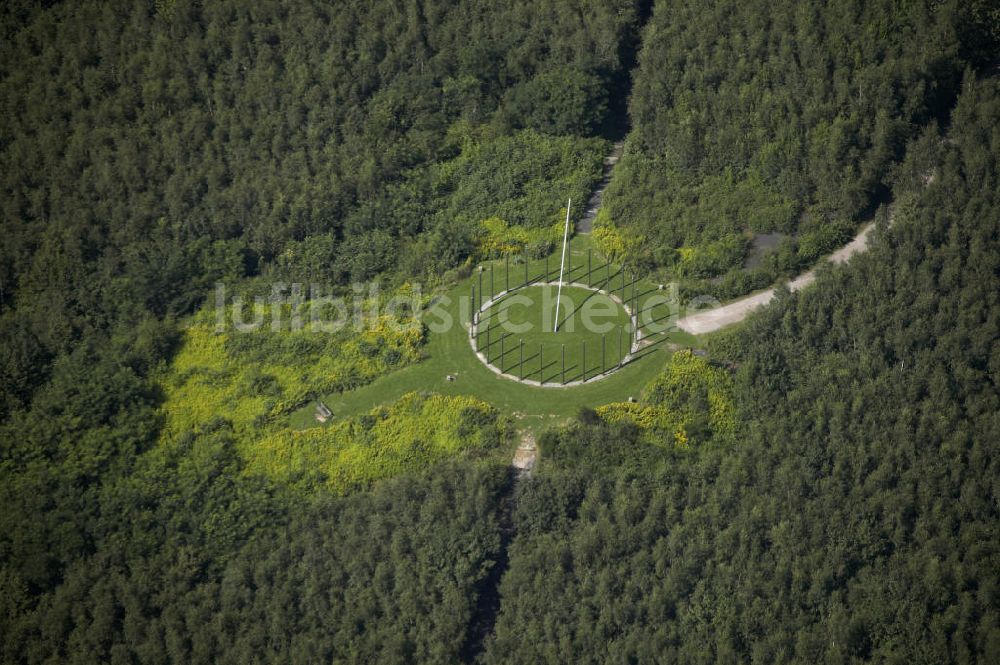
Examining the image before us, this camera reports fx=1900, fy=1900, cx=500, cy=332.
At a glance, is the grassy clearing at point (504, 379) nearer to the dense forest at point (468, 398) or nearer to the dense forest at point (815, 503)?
the dense forest at point (468, 398)

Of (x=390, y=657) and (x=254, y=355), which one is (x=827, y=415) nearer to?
(x=390, y=657)

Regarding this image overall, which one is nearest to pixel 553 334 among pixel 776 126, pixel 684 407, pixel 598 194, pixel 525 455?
pixel 525 455

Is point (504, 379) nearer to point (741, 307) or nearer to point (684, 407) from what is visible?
point (684, 407)

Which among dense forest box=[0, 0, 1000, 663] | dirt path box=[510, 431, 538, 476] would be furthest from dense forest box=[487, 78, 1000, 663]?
dirt path box=[510, 431, 538, 476]

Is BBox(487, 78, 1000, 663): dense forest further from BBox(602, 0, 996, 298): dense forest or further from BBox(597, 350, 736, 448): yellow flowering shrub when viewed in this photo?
BBox(602, 0, 996, 298): dense forest

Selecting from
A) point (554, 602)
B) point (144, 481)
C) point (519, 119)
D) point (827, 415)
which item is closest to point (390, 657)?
point (554, 602)

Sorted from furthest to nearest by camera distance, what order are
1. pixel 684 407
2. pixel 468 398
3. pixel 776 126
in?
pixel 776 126 → pixel 468 398 → pixel 684 407

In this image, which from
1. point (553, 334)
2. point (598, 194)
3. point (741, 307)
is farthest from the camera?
point (598, 194)

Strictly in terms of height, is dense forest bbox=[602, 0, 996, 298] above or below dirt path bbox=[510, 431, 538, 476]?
above
